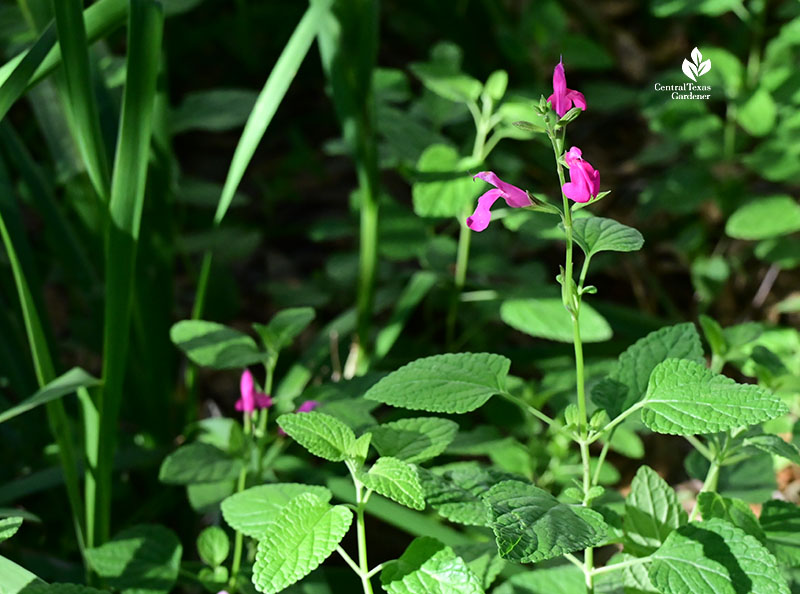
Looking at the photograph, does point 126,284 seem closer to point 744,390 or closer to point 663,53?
point 744,390

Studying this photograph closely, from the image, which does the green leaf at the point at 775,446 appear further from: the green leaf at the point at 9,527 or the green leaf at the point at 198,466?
the green leaf at the point at 9,527

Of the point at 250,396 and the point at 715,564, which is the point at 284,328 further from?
the point at 715,564

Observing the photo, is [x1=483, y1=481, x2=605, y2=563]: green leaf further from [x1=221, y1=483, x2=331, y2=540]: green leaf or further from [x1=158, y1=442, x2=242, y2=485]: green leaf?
[x1=158, y1=442, x2=242, y2=485]: green leaf

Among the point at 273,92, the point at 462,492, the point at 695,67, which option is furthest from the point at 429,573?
the point at 695,67

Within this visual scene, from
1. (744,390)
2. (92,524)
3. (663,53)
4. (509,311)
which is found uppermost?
(663,53)

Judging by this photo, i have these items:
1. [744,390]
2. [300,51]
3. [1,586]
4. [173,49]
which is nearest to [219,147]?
[173,49]

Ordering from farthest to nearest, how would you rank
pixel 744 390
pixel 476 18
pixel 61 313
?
pixel 476 18 < pixel 61 313 < pixel 744 390

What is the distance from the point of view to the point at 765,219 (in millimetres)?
1767

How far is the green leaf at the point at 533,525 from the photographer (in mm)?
693

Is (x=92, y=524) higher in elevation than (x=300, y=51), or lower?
lower

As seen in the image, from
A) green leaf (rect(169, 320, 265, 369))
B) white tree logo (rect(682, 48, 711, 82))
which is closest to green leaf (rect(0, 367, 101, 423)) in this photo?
green leaf (rect(169, 320, 265, 369))

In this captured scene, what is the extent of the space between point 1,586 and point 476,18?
6.83 feet

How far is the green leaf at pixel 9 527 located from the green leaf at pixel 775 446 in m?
0.75

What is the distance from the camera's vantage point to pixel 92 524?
1.20m
